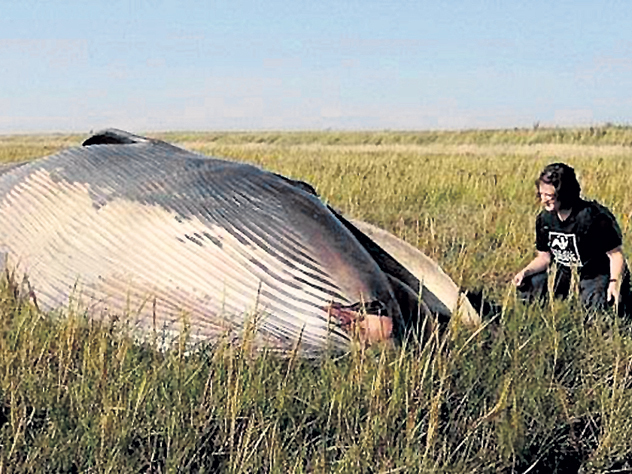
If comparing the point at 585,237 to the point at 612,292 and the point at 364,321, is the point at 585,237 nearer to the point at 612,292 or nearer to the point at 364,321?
the point at 612,292

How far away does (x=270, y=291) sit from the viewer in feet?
11.8

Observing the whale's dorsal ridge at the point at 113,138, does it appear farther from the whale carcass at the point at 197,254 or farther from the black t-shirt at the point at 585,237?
the black t-shirt at the point at 585,237

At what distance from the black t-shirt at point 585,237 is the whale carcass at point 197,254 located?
1108 mm

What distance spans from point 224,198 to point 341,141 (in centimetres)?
4281

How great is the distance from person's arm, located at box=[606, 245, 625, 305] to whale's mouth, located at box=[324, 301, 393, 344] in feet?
5.66

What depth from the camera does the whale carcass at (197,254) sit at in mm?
3578

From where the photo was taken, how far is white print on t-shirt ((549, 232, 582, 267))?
5.28m

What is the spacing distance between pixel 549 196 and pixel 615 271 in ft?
1.76

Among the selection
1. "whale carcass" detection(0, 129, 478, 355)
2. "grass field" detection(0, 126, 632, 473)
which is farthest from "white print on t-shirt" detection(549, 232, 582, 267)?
"grass field" detection(0, 126, 632, 473)

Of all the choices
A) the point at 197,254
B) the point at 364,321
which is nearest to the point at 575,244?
the point at 364,321

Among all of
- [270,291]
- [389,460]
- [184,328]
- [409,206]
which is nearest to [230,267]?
[270,291]

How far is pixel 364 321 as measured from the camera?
11.5 feet

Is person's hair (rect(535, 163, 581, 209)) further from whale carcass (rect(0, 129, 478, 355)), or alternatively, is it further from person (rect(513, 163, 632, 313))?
whale carcass (rect(0, 129, 478, 355))

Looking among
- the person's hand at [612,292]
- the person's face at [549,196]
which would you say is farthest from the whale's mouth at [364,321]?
the person's face at [549,196]
